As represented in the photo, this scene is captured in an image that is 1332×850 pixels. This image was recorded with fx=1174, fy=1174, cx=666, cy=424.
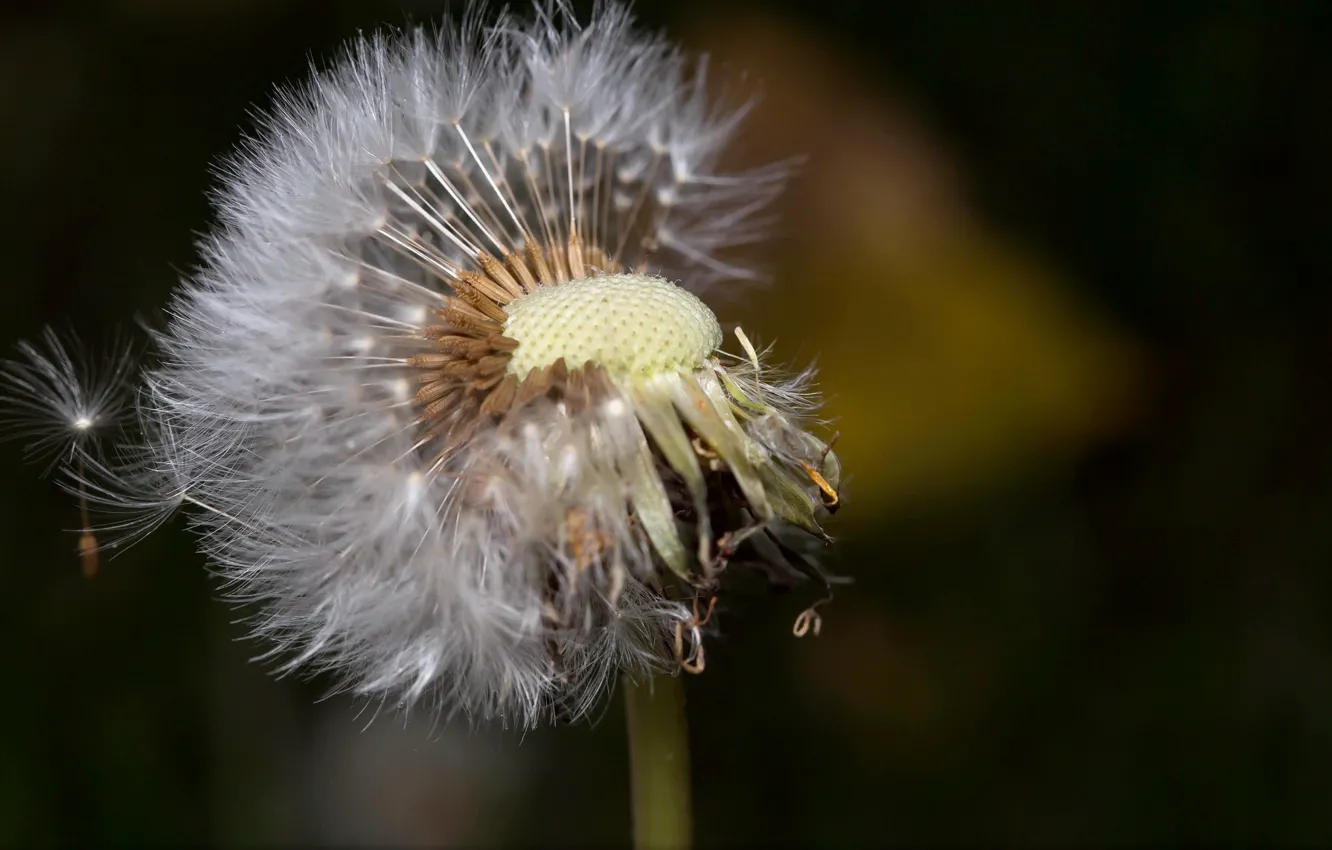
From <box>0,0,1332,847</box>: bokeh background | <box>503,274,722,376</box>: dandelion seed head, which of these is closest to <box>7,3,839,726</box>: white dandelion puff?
<box>503,274,722,376</box>: dandelion seed head

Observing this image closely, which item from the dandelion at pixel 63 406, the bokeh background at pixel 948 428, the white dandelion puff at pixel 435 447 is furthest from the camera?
the bokeh background at pixel 948 428

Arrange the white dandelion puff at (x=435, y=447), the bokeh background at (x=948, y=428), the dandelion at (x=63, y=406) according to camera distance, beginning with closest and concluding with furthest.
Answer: the white dandelion puff at (x=435, y=447) < the dandelion at (x=63, y=406) < the bokeh background at (x=948, y=428)

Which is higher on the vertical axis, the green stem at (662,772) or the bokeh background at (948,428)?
the bokeh background at (948,428)

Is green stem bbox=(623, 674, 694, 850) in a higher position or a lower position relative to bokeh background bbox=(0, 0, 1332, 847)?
lower

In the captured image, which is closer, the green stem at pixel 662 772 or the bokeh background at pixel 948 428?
the green stem at pixel 662 772

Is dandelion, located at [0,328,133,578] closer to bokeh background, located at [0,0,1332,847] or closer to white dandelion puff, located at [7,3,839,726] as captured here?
white dandelion puff, located at [7,3,839,726]

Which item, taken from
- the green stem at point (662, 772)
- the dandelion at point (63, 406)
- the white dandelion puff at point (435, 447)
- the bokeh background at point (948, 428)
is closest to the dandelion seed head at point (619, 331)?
the white dandelion puff at point (435, 447)

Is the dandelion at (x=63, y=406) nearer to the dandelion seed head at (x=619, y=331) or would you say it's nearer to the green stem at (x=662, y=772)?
the dandelion seed head at (x=619, y=331)
